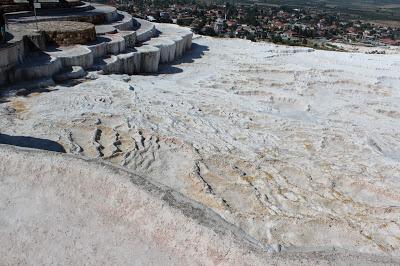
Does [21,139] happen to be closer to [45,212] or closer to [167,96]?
[45,212]

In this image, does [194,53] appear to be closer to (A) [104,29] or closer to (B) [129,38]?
(B) [129,38]

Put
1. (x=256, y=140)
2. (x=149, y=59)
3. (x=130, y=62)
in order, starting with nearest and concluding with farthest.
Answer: (x=256, y=140), (x=130, y=62), (x=149, y=59)

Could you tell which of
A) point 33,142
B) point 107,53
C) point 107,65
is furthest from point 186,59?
point 33,142

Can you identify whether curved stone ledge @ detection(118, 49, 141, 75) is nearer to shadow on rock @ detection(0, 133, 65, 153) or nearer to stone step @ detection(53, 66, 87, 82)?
stone step @ detection(53, 66, 87, 82)

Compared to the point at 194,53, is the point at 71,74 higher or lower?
higher

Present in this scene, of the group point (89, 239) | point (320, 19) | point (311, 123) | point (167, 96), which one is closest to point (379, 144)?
point (311, 123)

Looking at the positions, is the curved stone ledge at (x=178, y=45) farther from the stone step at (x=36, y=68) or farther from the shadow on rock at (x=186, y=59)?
the stone step at (x=36, y=68)

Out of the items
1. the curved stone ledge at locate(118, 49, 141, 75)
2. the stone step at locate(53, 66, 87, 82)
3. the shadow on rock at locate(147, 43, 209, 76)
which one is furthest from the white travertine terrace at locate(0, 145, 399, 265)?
the shadow on rock at locate(147, 43, 209, 76)
